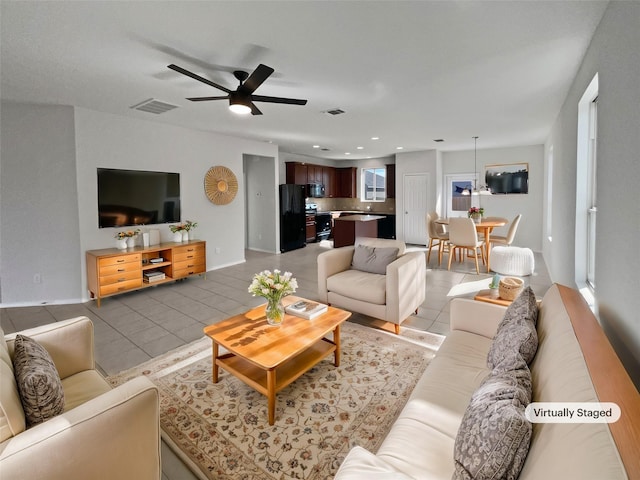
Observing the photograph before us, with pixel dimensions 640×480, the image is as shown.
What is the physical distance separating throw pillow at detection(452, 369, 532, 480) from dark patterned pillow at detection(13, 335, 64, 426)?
59.6 inches

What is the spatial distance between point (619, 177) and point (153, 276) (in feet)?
16.5

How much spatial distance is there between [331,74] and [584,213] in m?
2.60

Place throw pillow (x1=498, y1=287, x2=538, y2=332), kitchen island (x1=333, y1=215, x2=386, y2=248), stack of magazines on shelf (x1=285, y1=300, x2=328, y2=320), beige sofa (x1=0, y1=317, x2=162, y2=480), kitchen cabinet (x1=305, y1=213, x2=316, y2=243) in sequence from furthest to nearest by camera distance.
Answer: kitchen cabinet (x1=305, y1=213, x2=316, y2=243), kitchen island (x1=333, y1=215, x2=386, y2=248), stack of magazines on shelf (x1=285, y1=300, x2=328, y2=320), throw pillow (x1=498, y1=287, x2=538, y2=332), beige sofa (x1=0, y1=317, x2=162, y2=480)

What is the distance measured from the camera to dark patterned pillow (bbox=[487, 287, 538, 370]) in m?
1.37

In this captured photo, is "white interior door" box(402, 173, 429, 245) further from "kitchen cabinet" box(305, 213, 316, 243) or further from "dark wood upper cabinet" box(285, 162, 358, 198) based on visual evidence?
"kitchen cabinet" box(305, 213, 316, 243)

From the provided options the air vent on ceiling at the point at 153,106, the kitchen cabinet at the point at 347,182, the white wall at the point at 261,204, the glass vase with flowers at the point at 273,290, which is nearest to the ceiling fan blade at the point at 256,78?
the glass vase with flowers at the point at 273,290

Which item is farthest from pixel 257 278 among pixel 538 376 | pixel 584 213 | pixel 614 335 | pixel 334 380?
pixel 584 213

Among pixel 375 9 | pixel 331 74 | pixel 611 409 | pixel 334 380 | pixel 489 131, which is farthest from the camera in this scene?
pixel 489 131

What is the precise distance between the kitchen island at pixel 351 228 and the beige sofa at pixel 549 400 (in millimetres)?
5406

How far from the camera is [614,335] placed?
5.36 feet

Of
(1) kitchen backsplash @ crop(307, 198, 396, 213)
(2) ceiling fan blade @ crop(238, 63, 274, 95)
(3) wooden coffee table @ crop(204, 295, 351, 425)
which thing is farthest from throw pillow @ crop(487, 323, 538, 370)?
(1) kitchen backsplash @ crop(307, 198, 396, 213)

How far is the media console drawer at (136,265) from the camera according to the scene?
4.04 meters

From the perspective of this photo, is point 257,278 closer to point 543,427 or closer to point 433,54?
point 543,427

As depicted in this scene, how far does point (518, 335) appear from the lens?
143 cm
